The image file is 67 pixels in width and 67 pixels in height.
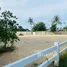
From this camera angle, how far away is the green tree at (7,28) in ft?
59.8

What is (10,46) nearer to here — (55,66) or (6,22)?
(6,22)

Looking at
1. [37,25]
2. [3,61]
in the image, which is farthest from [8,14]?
[37,25]

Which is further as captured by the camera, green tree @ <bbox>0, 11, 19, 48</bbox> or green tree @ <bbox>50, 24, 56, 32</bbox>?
green tree @ <bbox>50, 24, 56, 32</bbox>

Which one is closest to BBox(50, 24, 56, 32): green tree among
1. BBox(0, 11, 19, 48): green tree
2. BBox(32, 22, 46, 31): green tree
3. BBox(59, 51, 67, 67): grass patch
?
BBox(32, 22, 46, 31): green tree

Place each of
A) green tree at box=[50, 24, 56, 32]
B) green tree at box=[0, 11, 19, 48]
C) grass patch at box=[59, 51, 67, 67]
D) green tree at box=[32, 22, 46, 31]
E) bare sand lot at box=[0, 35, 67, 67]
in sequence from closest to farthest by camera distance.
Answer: grass patch at box=[59, 51, 67, 67] → bare sand lot at box=[0, 35, 67, 67] → green tree at box=[0, 11, 19, 48] → green tree at box=[50, 24, 56, 32] → green tree at box=[32, 22, 46, 31]

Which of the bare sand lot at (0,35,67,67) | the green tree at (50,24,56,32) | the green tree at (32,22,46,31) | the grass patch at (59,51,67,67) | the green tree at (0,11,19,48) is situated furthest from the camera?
the green tree at (32,22,46,31)

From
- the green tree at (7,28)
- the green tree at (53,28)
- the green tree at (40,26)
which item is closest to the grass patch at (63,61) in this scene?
the green tree at (7,28)

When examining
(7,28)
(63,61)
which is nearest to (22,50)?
(7,28)

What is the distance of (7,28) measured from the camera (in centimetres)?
1895

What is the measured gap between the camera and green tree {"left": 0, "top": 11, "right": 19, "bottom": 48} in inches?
717

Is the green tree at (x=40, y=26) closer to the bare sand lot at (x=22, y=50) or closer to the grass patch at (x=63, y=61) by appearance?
the bare sand lot at (x=22, y=50)

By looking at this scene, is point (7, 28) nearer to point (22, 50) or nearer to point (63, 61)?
point (22, 50)

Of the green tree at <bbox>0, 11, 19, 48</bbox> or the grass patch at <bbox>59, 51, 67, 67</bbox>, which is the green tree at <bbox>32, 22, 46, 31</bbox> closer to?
the green tree at <bbox>0, 11, 19, 48</bbox>

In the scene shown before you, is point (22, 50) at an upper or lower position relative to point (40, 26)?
lower
